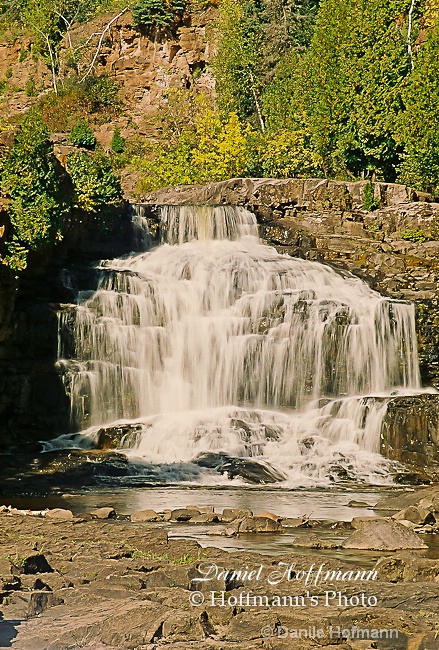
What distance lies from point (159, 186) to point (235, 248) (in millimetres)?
20150

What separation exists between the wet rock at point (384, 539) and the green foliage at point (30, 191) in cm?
1778

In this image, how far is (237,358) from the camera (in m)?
36.3

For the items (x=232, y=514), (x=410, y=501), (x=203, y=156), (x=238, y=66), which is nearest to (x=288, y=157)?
(x=203, y=156)

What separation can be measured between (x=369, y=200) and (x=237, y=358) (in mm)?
16234

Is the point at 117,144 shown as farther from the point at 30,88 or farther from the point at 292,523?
the point at 292,523

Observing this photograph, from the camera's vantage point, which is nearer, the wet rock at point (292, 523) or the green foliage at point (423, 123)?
the wet rock at point (292, 523)

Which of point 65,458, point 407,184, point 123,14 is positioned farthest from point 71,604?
point 123,14

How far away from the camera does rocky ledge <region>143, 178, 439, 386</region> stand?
41.5 m

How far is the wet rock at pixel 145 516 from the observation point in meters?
21.0

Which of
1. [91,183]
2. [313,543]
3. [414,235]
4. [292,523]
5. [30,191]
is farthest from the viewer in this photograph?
[414,235]

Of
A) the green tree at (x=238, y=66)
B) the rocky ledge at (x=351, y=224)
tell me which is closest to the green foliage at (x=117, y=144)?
the green tree at (x=238, y=66)

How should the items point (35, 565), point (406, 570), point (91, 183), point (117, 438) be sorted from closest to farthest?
point (35, 565), point (406, 570), point (117, 438), point (91, 183)

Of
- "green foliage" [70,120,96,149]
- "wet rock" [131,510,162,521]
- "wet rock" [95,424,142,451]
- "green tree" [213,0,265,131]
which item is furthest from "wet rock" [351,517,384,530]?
"green tree" [213,0,265,131]

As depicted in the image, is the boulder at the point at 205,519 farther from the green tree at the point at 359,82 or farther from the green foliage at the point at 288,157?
the green foliage at the point at 288,157
